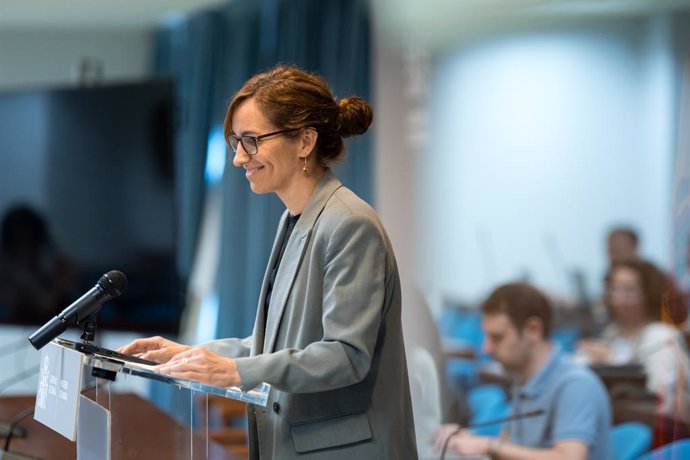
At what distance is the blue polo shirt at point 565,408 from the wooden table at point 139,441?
1.05 m

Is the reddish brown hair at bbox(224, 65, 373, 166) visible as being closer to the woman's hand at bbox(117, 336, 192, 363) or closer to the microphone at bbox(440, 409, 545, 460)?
the woman's hand at bbox(117, 336, 192, 363)

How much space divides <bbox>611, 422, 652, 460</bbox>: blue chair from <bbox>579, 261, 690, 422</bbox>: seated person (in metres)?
0.09

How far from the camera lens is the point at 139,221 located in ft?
14.1

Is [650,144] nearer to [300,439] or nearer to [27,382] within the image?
[300,439]

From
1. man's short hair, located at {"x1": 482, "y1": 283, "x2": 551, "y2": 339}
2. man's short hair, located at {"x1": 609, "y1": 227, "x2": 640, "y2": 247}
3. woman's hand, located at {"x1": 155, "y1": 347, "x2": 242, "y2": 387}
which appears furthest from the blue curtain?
woman's hand, located at {"x1": 155, "y1": 347, "x2": 242, "y2": 387}

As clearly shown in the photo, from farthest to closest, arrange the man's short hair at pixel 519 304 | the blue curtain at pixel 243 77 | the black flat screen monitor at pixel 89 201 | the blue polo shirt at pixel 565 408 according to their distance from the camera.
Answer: the blue curtain at pixel 243 77
the black flat screen monitor at pixel 89 201
the man's short hair at pixel 519 304
the blue polo shirt at pixel 565 408

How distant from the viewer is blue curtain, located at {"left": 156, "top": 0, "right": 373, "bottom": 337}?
444cm

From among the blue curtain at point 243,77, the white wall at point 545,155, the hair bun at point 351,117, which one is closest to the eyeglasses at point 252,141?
the hair bun at point 351,117

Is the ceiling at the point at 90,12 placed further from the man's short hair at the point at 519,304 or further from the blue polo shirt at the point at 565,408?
the blue polo shirt at the point at 565,408

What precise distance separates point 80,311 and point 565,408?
1.74m

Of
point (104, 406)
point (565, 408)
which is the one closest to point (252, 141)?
point (104, 406)

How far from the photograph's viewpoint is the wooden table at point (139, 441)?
191 centimetres

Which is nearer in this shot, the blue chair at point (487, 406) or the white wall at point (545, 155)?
the white wall at point (545, 155)

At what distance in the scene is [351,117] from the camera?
6.33 ft
